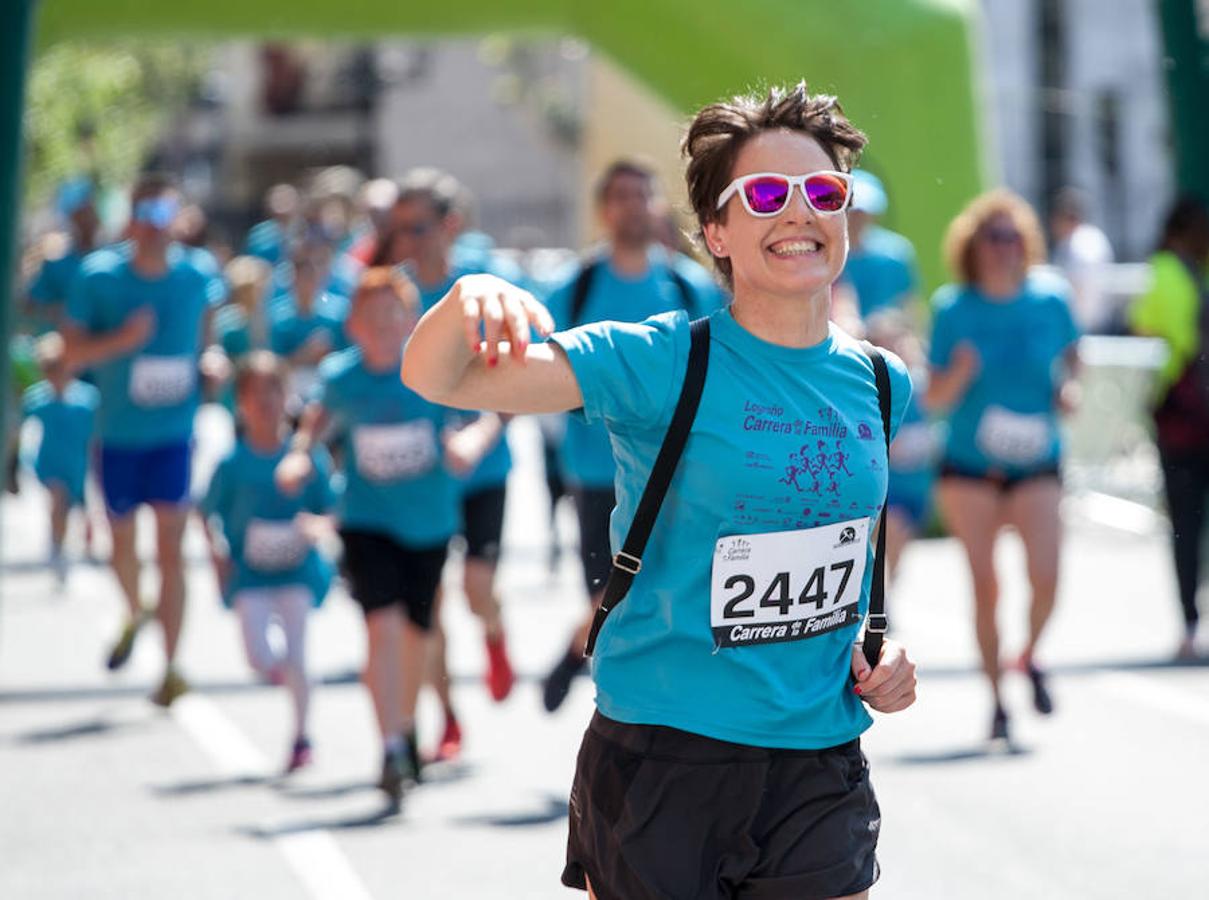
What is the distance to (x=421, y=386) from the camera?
11.4 ft

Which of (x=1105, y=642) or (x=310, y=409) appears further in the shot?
(x=1105, y=642)

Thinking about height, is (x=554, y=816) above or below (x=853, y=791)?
below

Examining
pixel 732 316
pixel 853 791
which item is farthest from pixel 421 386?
pixel 853 791

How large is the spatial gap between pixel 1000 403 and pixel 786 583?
5.09 meters

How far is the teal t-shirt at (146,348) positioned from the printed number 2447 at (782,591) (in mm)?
6293

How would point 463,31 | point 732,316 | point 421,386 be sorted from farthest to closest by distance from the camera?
point 463,31 → point 732,316 → point 421,386

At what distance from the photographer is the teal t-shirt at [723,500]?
12.1ft

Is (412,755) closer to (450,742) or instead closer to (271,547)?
(450,742)

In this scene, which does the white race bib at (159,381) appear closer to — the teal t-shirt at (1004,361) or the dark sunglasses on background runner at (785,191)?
the teal t-shirt at (1004,361)

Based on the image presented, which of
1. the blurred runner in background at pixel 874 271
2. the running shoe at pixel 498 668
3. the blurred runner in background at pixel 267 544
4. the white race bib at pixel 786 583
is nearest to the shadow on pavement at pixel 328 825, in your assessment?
the blurred runner in background at pixel 267 544

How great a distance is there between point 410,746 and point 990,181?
8.51 m

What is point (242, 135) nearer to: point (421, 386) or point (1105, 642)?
point (1105, 642)

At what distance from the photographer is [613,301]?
8.23m

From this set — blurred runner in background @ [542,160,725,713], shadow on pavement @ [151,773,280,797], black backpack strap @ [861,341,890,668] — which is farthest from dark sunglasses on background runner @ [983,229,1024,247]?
black backpack strap @ [861,341,890,668]
